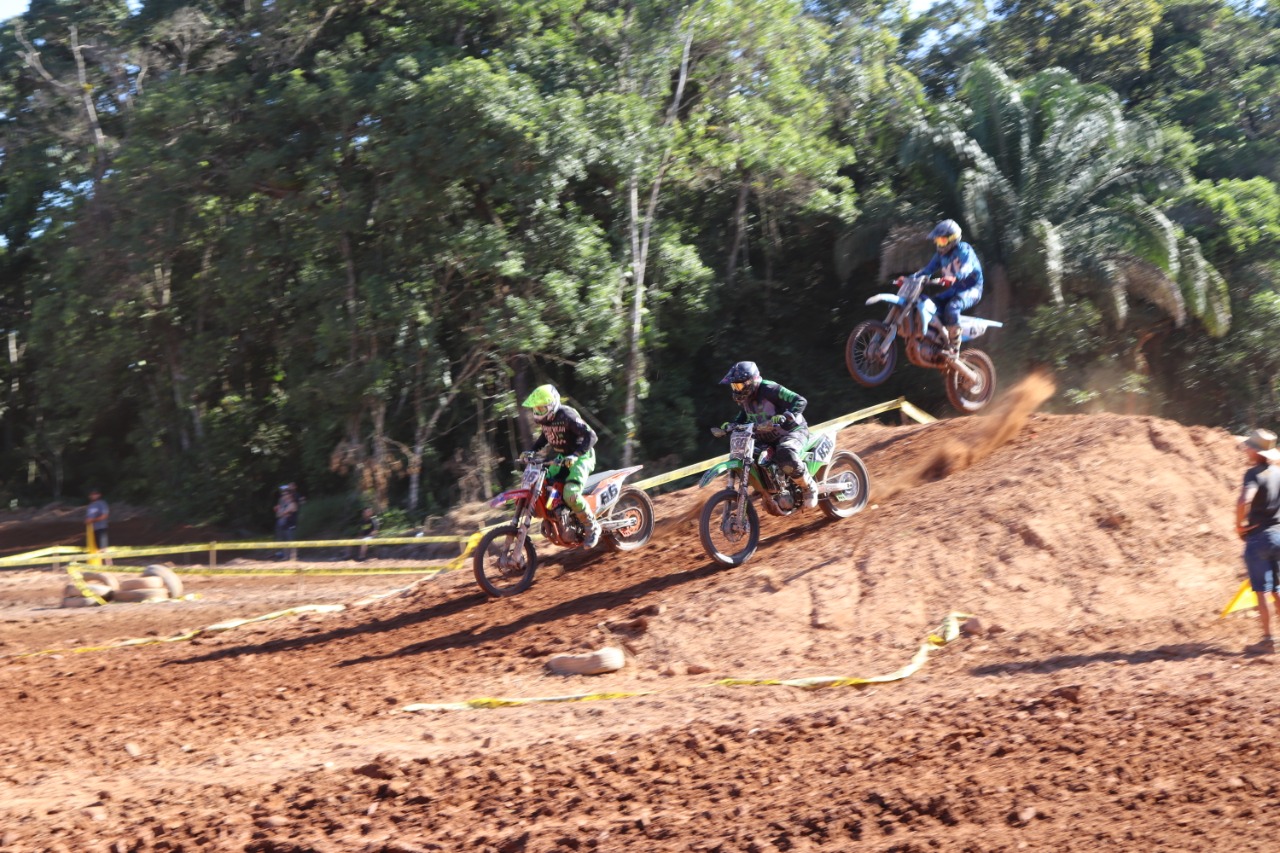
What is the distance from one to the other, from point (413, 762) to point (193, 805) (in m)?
1.26

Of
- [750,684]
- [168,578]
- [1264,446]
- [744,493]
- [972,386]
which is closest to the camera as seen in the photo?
[1264,446]

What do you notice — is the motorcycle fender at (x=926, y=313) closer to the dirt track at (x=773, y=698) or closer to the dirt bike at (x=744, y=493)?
the dirt track at (x=773, y=698)

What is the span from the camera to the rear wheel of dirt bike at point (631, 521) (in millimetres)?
12703

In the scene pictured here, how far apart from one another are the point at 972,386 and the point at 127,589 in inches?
440

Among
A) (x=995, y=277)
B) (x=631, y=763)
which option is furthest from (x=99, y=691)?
(x=995, y=277)

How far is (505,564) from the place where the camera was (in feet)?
38.9

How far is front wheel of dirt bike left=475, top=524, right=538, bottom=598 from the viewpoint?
1183cm

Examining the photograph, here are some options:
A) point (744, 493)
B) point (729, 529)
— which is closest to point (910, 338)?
point (744, 493)

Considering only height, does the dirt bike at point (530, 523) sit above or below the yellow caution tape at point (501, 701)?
above

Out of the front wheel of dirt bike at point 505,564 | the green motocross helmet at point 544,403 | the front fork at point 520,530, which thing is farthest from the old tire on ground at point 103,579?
the green motocross helmet at point 544,403

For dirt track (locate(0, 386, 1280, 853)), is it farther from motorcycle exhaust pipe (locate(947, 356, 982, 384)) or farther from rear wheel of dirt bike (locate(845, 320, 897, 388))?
rear wheel of dirt bike (locate(845, 320, 897, 388))

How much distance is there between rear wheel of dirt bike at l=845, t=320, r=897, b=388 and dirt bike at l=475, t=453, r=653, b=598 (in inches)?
124

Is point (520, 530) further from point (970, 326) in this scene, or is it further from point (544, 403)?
point (970, 326)

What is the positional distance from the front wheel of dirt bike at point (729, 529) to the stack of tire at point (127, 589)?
841 centimetres
